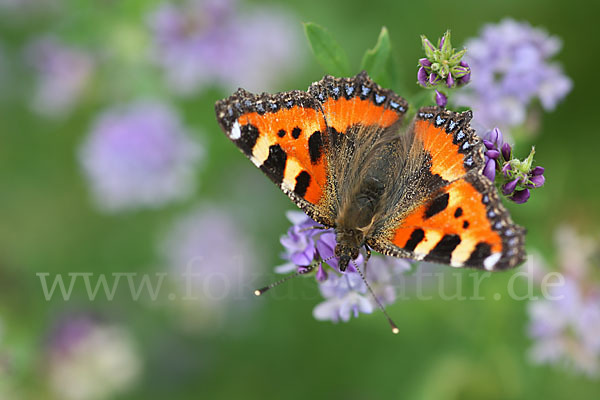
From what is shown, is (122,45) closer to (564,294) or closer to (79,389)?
(79,389)

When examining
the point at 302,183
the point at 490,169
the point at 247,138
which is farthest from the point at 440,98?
the point at 247,138

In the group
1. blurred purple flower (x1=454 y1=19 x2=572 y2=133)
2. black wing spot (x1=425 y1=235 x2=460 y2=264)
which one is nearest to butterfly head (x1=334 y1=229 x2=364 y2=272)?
black wing spot (x1=425 y1=235 x2=460 y2=264)

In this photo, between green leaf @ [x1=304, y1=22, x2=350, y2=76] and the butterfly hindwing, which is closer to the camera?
the butterfly hindwing

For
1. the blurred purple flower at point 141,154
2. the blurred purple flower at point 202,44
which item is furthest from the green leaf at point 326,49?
the blurred purple flower at point 141,154

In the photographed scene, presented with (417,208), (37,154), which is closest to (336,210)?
(417,208)

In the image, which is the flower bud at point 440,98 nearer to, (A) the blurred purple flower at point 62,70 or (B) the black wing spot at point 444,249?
(B) the black wing spot at point 444,249

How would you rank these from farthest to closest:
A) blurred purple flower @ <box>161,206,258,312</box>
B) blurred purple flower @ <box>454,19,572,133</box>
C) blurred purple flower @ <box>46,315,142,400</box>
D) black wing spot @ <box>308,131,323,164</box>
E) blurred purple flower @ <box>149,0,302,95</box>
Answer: blurred purple flower @ <box>161,206,258,312</box> < blurred purple flower @ <box>149,0,302,95</box> < blurred purple flower @ <box>46,315,142,400</box> < blurred purple flower @ <box>454,19,572,133</box> < black wing spot @ <box>308,131,323,164</box>

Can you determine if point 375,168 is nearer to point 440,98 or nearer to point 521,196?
point 440,98

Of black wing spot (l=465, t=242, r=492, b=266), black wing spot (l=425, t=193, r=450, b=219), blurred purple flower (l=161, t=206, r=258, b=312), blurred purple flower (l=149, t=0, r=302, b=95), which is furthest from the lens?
blurred purple flower (l=161, t=206, r=258, b=312)

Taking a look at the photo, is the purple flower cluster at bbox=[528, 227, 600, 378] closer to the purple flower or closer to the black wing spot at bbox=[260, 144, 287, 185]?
the purple flower
